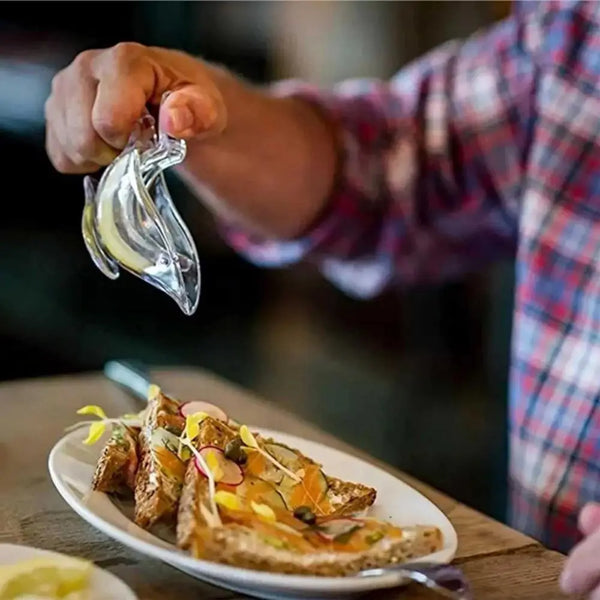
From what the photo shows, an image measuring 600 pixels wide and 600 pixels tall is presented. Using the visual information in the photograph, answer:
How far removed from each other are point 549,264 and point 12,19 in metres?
1.01

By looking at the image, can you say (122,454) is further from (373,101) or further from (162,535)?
(373,101)

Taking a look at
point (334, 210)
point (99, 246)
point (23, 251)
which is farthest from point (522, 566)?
point (23, 251)

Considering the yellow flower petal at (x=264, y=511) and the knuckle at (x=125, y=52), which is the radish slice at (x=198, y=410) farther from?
the knuckle at (x=125, y=52)

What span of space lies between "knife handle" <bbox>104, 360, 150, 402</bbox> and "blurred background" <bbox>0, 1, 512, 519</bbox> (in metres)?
0.85

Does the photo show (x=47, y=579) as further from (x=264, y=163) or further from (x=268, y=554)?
(x=264, y=163)

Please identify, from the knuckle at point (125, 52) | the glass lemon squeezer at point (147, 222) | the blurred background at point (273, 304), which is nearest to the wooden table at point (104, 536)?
the glass lemon squeezer at point (147, 222)

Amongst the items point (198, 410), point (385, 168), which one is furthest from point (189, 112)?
point (385, 168)

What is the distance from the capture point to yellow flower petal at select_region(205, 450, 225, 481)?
55cm

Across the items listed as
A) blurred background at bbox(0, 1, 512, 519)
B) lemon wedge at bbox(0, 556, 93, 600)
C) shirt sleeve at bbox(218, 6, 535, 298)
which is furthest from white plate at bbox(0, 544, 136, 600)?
blurred background at bbox(0, 1, 512, 519)

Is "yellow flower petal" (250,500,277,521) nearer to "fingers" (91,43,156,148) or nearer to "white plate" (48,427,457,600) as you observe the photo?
"white plate" (48,427,457,600)

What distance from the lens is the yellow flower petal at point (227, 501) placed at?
0.52 m

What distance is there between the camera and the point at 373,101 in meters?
1.09

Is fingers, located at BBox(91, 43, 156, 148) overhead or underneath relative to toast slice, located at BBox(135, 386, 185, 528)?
overhead

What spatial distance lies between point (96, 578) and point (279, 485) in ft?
0.36
